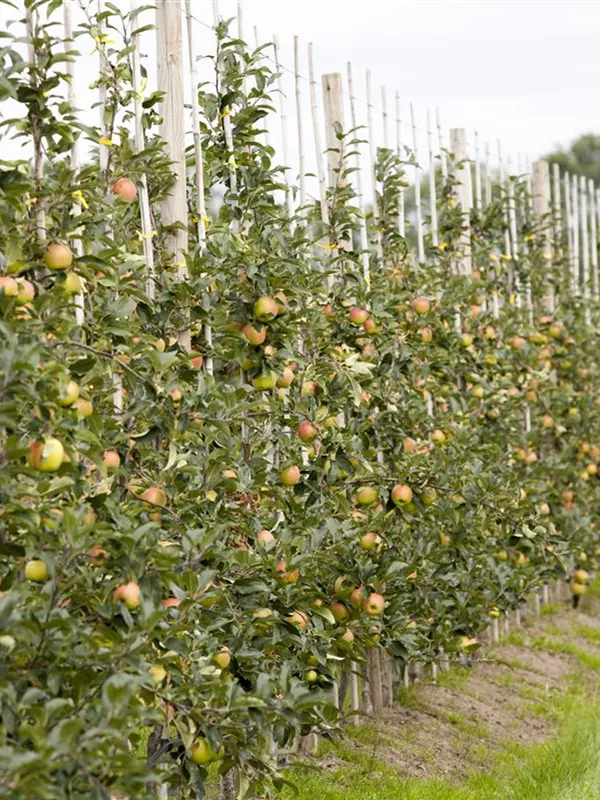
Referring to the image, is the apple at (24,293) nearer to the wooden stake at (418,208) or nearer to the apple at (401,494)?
the apple at (401,494)

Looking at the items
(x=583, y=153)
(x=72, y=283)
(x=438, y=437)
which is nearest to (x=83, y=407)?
(x=72, y=283)

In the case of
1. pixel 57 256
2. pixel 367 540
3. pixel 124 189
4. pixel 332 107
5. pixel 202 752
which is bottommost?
pixel 202 752

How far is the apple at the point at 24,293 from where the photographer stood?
8.43ft

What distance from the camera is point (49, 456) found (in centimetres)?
247

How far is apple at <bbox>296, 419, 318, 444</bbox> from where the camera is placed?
4148 mm

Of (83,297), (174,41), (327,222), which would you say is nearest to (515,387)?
(327,222)

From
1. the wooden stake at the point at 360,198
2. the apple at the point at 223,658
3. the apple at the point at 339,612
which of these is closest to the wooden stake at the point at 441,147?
the wooden stake at the point at 360,198

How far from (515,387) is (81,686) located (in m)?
5.05

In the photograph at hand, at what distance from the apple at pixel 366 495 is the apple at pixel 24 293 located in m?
2.09

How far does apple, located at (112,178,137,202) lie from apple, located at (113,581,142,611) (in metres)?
1.13

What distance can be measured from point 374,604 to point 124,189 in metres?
1.74

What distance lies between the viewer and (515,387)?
7.20 metres

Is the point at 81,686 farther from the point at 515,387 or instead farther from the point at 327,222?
the point at 515,387

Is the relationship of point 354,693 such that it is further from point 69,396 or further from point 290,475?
point 69,396
